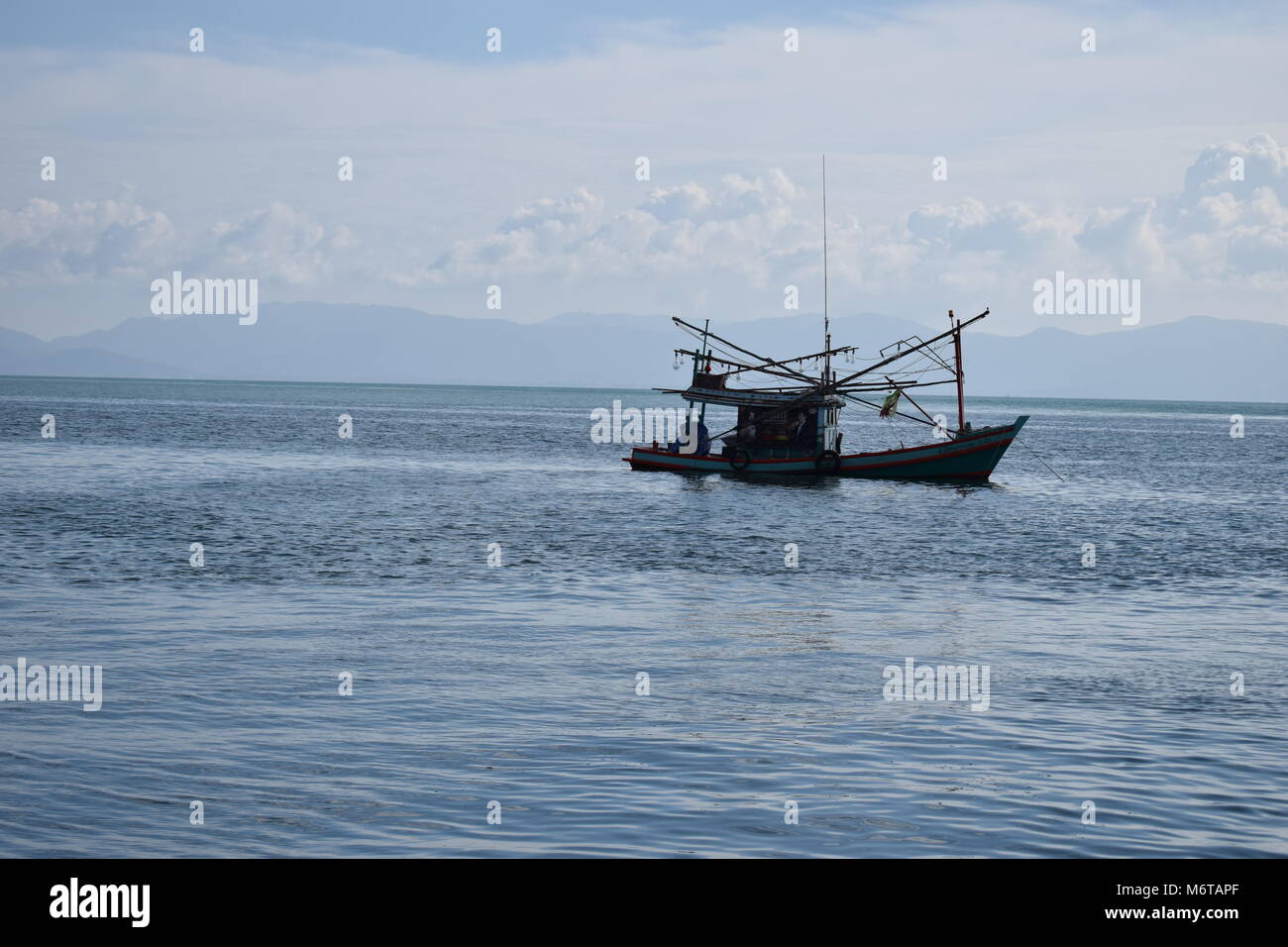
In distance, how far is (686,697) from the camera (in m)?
18.3

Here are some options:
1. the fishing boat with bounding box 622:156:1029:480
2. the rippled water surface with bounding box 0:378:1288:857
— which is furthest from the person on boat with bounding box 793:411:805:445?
the rippled water surface with bounding box 0:378:1288:857

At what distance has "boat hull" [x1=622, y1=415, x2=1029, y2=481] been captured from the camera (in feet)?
207

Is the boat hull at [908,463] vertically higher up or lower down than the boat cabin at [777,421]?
lower down

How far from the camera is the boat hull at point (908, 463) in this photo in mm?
62969

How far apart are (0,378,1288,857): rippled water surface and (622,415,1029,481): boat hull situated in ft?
49.5

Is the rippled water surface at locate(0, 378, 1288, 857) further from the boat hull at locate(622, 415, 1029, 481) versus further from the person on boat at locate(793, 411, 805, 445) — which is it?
the person on boat at locate(793, 411, 805, 445)

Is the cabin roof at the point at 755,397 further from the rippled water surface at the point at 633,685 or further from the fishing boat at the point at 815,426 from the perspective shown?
the rippled water surface at the point at 633,685

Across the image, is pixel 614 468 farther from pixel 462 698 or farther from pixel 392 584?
pixel 462 698

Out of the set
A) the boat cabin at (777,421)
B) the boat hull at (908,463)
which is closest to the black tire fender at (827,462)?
the boat hull at (908,463)

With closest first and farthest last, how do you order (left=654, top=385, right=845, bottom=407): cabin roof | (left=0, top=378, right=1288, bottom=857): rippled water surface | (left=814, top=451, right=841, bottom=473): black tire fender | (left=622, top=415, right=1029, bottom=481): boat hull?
(left=0, top=378, right=1288, bottom=857): rippled water surface, (left=654, top=385, right=845, bottom=407): cabin roof, (left=814, top=451, right=841, bottom=473): black tire fender, (left=622, top=415, right=1029, bottom=481): boat hull

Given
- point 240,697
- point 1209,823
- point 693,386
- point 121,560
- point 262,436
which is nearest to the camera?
point 1209,823

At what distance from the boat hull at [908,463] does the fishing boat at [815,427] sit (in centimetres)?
5
